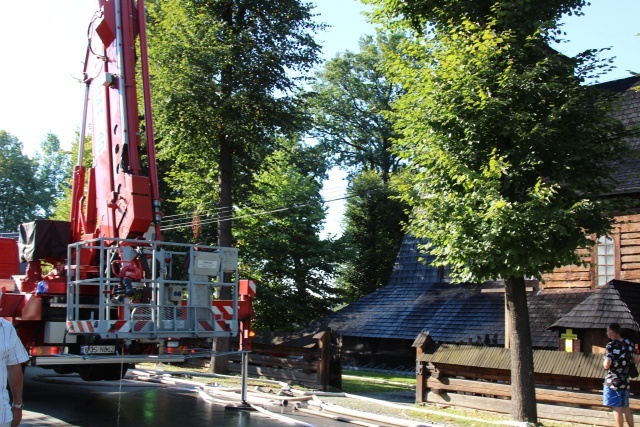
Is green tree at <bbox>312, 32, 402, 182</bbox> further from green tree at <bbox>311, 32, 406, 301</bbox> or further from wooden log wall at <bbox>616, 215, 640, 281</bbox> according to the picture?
wooden log wall at <bbox>616, 215, 640, 281</bbox>

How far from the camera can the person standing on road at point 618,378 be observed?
9859 mm

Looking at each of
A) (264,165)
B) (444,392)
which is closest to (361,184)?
(264,165)

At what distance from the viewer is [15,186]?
227 feet

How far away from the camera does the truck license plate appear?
966cm

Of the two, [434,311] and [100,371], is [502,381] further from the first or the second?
[434,311]

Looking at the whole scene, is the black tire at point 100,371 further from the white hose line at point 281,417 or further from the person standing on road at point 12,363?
the person standing on road at point 12,363

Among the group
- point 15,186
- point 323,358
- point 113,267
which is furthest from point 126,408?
point 15,186

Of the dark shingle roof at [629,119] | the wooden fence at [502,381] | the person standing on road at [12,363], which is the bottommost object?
the wooden fence at [502,381]

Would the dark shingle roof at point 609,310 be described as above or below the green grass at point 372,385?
above

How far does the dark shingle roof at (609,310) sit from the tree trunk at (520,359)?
6288 mm

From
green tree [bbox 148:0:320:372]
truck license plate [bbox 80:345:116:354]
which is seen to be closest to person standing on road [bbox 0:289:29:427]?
truck license plate [bbox 80:345:116:354]

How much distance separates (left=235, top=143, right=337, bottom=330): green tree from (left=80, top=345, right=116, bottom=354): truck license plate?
Answer: 2205 cm

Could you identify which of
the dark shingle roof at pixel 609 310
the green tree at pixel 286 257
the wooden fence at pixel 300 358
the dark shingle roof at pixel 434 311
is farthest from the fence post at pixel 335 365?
the green tree at pixel 286 257

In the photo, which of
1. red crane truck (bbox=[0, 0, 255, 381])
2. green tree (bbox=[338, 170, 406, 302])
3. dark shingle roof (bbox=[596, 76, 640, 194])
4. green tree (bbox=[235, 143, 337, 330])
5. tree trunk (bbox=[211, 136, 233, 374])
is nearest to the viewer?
red crane truck (bbox=[0, 0, 255, 381])
